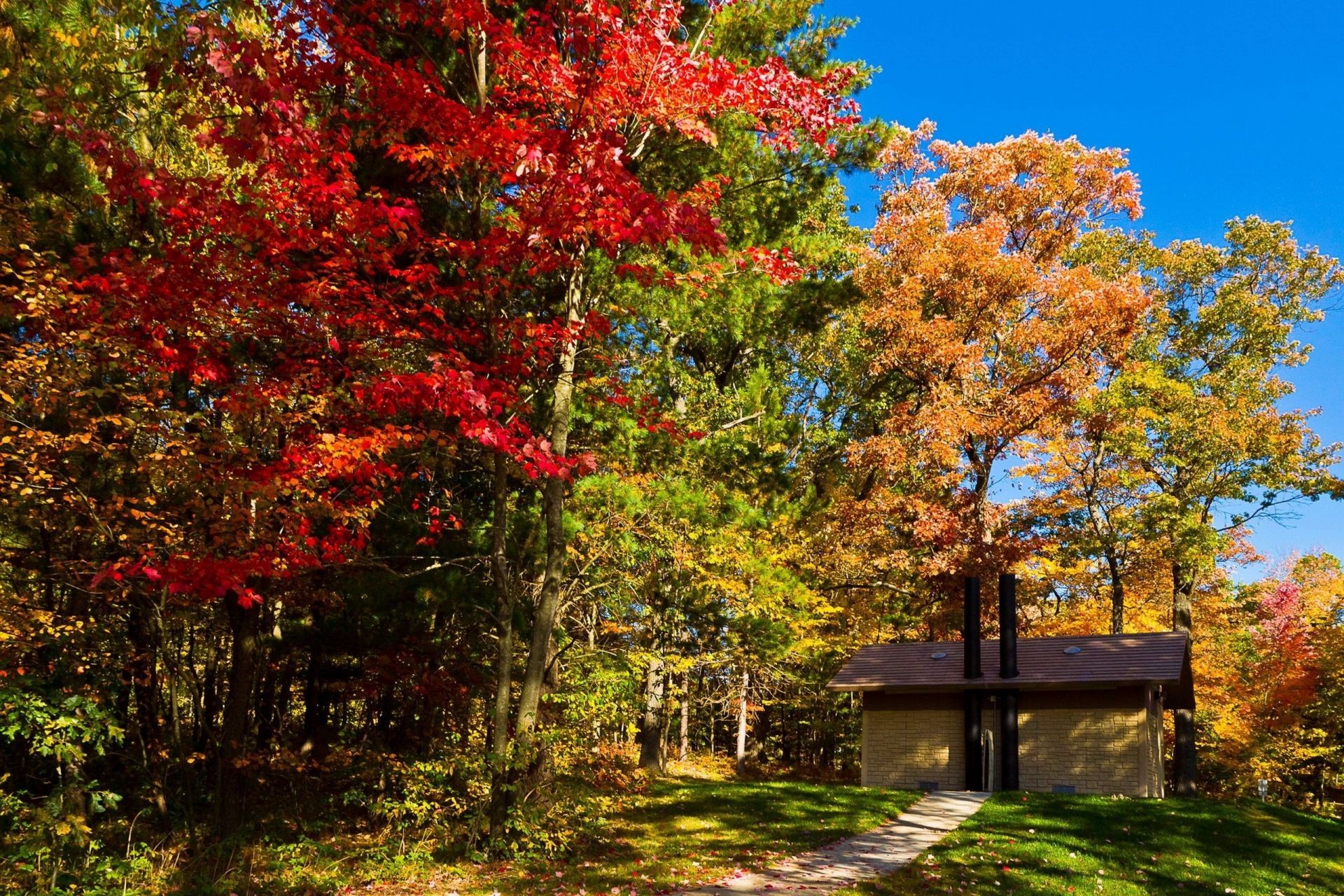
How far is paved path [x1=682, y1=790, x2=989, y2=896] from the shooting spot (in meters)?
7.29

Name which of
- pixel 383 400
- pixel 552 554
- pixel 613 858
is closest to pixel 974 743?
pixel 613 858

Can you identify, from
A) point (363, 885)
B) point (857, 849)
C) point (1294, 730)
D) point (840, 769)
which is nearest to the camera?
point (363, 885)

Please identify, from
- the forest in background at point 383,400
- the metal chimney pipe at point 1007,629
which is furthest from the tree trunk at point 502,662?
the metal chimney pipe at point 1007,629

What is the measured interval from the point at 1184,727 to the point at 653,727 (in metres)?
12.5

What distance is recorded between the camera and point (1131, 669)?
49.2 ft

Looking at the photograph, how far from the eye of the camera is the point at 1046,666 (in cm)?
1609

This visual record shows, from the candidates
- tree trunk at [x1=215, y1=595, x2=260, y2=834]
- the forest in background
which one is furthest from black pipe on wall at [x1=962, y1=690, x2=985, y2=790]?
tree trunk at [x1=215, y1=595, x2=260, y2=834]

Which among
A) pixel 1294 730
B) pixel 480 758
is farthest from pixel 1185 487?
pixel 480 758

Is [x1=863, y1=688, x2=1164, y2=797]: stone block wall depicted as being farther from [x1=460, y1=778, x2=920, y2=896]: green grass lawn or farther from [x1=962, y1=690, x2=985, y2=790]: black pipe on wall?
[x1=460, y1=778, x2=920, y2=896]: green grass lawn

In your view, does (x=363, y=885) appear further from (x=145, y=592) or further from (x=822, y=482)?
(x=822, y=482)

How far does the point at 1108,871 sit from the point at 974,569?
11.5 m

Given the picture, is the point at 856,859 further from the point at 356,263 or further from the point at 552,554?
the point at 356,263

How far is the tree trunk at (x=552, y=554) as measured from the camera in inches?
328

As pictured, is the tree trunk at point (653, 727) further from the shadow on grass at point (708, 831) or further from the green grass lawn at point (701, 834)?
the shadow on grass at point (708, 831)
